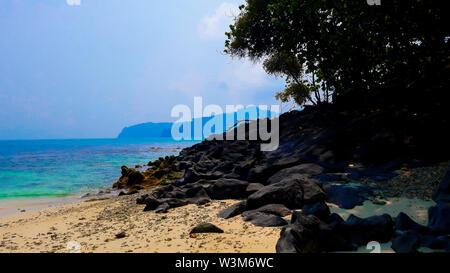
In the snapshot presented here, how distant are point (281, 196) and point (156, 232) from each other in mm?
2752

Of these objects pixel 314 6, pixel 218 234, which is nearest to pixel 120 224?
pixel 218 234

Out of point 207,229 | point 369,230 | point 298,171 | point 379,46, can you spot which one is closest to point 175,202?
point 207,229

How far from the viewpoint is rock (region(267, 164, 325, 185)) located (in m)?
7.82

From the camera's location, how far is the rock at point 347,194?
5.36 m

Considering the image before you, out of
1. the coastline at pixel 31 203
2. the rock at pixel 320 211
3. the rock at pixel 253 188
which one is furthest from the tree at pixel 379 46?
the coastline at pixel 31 203

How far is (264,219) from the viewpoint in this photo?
16.8 feet

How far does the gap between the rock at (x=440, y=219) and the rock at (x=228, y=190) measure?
15.9ft

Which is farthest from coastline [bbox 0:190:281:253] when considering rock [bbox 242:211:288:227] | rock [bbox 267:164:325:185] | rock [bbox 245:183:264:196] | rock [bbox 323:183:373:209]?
rock [bbox 323:183:373:209]

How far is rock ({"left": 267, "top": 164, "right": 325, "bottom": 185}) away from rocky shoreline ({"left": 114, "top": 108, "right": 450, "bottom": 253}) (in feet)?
0.10

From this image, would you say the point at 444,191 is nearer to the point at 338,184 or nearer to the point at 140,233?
the point at 338,184

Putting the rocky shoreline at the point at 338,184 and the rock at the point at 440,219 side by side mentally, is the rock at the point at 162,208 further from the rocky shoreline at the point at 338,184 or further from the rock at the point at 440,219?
the rock at the point at 440,219

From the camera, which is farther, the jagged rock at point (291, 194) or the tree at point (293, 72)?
the tree at point (293, 72)

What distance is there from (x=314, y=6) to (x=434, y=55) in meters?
4.36
